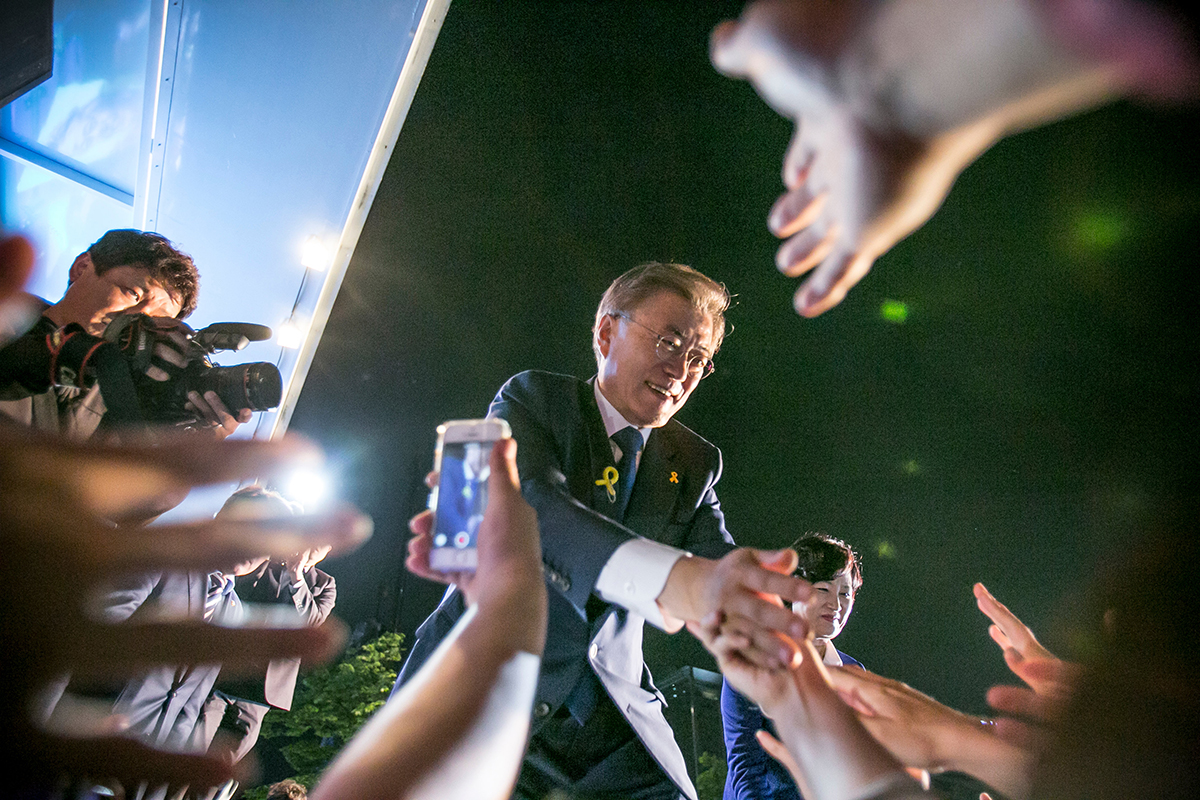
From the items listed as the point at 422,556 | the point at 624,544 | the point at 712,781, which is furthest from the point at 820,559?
the point at 712,781

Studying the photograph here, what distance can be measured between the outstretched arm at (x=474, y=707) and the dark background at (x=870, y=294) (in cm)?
294

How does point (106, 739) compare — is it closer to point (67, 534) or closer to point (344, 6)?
point (67, 534)

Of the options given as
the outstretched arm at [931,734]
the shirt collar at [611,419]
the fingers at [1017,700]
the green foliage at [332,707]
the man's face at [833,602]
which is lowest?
the green foliage at [332,707]

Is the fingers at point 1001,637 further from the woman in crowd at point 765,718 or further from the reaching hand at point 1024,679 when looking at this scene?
the woman in crowd at point 765,718

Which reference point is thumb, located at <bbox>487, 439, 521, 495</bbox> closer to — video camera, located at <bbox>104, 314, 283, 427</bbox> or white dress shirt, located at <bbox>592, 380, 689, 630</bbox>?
white dress shirt, located at <bbox>592, 380, 689, 630</bbox>

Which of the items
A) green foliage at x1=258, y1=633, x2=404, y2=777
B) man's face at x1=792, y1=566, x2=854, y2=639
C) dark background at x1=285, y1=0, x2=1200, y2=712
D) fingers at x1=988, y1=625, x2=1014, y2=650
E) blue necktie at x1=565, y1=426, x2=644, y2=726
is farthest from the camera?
green foliage at x1=258, y1=633, x2=404, y2=777

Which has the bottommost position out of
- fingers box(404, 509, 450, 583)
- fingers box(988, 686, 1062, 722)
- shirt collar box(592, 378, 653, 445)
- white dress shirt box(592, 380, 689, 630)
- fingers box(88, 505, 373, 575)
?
fingers box(988, 686, 1062, 722)

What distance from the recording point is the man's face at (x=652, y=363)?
5.40 feet

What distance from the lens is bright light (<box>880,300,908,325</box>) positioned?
13.2 ft

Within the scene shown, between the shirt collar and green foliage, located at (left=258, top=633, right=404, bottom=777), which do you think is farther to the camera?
green foliage, located at (left=258, top=633, right=404, bottom=777)

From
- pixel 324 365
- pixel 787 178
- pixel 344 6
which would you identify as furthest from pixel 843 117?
pixel 324 365

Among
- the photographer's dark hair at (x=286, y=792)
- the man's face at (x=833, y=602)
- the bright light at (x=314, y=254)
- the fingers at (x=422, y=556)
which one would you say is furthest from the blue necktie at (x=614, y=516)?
the photographer's dark hair at (x=286, y=792)

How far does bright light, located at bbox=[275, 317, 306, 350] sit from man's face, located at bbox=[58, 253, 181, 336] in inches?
77.5

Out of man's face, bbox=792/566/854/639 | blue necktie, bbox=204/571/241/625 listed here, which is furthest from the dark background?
blue necktie, bbox=204/571/241/625
